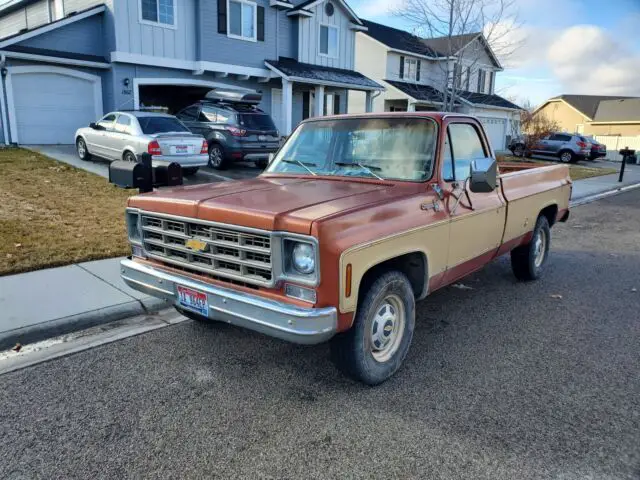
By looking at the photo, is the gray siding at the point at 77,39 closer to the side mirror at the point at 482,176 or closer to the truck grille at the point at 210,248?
the truck grille at the point at 210,248

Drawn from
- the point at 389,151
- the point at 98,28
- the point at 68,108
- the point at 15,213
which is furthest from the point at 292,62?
the point at 389,151

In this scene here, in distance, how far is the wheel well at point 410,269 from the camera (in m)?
3.55

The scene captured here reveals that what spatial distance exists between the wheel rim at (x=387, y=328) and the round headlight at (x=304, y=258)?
2.41ft

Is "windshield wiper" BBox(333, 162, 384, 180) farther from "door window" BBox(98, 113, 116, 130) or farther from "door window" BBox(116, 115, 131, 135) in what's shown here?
"door window" BBox(98, 113, 116, 130)

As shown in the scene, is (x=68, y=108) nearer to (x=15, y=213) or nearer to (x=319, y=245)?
(x=15, y=213)

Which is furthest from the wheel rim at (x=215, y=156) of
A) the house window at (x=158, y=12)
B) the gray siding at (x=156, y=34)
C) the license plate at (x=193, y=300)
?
the license plate at (x=193, y=300)

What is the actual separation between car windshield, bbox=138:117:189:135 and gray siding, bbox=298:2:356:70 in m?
10.8

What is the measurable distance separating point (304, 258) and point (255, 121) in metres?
11.9

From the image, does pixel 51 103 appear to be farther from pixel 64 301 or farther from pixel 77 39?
pixel 64 301

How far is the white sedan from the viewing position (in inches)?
468

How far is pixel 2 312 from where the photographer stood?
15.6 ft

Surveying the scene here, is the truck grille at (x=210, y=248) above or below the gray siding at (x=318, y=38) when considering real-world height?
below

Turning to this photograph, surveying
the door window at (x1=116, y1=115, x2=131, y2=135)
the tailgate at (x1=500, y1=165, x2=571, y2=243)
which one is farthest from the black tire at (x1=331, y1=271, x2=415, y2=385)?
the door window at (x1=116, y1=115, x2=131, y2=135)

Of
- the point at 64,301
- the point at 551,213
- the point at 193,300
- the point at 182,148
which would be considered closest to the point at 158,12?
the point at 182,148
